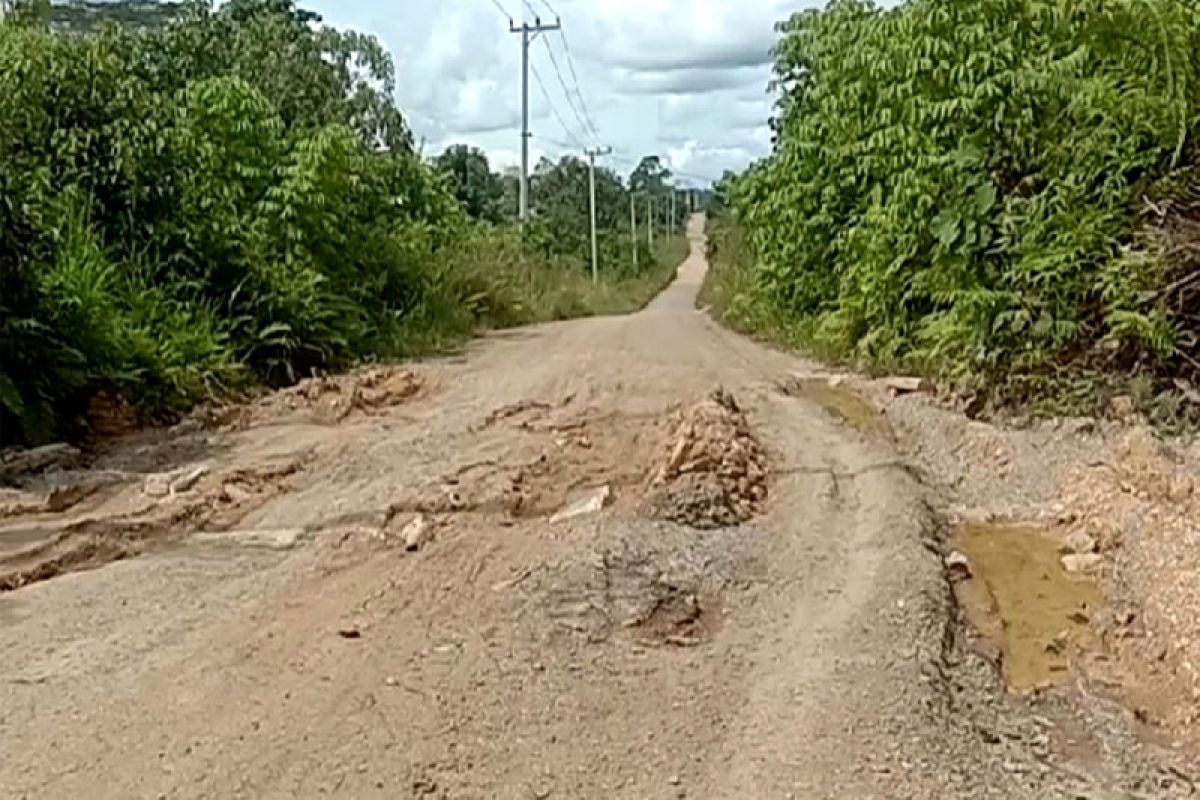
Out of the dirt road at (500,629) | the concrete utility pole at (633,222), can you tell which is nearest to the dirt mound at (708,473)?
the dirt road at (500,629)

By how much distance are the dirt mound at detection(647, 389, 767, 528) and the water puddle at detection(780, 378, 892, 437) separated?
1320 millimetres

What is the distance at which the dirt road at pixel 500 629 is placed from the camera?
403 centimetres

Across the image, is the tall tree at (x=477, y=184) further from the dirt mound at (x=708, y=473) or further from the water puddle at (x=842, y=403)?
the dirt mound at (x=708, y=473)

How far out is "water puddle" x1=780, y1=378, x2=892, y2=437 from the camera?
10078 mm

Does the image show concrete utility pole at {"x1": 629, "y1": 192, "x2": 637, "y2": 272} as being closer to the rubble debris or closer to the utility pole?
the utility pole

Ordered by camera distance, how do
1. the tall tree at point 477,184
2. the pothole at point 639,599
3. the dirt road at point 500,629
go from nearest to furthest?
the dirt road at point 500,629
the pothole at point 639,599
the tall tree at point 477,184

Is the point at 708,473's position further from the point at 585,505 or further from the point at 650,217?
the point at 650,217

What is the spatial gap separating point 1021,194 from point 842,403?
1.98 metres

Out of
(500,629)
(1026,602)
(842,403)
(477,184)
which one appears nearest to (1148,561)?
(1026,602)

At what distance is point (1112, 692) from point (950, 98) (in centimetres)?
751

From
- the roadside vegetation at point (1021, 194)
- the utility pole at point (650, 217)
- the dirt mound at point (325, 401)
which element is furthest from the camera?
the utility pole at point (650, 217)

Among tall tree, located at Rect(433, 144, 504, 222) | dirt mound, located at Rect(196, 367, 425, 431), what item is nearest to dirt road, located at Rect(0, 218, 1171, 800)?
dirt mound, located at Rect(196, 367, 425, 431)

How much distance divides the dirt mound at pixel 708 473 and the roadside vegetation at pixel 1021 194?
2.42 m

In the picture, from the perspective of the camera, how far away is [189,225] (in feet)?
41.0
